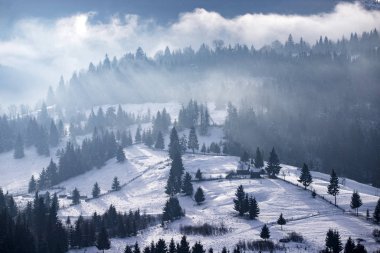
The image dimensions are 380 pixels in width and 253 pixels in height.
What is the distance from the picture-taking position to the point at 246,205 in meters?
102

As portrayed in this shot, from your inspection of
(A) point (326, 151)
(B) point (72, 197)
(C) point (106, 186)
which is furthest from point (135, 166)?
(A) point (326, 151)

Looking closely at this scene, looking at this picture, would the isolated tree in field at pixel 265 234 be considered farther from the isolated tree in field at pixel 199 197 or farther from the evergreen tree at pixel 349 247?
the isolated tree in field at pixel 199 197

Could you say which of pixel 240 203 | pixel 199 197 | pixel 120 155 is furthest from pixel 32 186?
pixel 240 203

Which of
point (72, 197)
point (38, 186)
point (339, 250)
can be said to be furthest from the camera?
point (38, 186)

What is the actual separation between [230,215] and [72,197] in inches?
2290

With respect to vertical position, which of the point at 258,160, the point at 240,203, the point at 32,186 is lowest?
the point at 32,186

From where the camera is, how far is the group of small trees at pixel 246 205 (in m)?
99.2

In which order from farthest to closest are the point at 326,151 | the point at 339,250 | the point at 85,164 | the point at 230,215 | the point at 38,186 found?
the point at 326,151
the point at 85,164
the point at 38,186
the point at 230,215
the point at 339,250

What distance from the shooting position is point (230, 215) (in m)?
103

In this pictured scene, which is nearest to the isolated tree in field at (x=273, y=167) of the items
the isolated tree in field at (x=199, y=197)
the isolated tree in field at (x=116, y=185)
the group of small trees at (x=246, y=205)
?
the group of small trees at (x=246, y=205)

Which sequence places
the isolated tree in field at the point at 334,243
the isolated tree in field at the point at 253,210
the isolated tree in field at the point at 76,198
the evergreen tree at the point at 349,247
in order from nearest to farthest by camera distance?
the evergreen tree at the point at 349,247 < the isolated tree in field at the point at 334,243 < the isolated tree in field at the point at 253,210 < the isolated tree in field at the point at 76,198

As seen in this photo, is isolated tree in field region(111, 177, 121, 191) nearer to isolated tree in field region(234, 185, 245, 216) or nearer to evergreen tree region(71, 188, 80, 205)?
evergreen tree region(71, 188, 80, 205)

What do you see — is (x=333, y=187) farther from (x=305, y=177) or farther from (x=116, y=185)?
(x=116, y=185)

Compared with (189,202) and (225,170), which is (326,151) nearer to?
(225,170)
